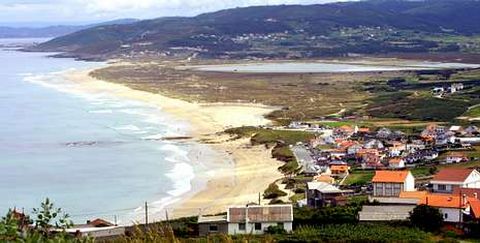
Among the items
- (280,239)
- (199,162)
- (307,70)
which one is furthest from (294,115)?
(307,70)

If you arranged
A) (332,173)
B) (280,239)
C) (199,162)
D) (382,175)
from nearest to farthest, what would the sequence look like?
(280,239)
(382,175)
(332,173)
(199,162)

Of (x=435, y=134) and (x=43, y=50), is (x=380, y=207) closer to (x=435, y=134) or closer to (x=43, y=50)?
(x=435, y=134)

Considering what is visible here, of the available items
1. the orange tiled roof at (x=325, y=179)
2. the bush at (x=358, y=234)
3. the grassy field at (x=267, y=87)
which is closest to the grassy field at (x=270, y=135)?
the grassy field at (x=267, y=87)

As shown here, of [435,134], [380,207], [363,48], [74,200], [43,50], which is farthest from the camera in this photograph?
[43,50]

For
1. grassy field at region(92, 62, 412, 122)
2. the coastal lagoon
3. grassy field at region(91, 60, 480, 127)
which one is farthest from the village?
the coastal lagoon

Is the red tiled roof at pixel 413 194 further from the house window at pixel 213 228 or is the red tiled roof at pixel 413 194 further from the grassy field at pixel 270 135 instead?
the grassy field at pixel 270 135

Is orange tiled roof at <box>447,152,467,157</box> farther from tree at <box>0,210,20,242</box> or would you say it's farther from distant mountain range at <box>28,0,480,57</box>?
distant mountain range at <box>28,0,480,57</box>
